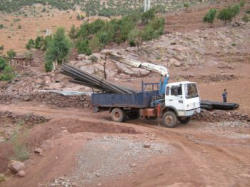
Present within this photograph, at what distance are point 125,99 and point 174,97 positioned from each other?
8.59 ft

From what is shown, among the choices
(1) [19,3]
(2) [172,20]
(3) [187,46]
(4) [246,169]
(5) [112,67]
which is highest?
(1) [19,3]

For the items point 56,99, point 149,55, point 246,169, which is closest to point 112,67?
point 149,55

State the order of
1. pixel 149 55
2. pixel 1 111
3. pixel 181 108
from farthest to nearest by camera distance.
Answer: pixel 149 55 < pixel 1 111 < pixel 181 108

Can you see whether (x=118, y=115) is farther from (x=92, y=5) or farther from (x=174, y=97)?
(x=92, y=5)

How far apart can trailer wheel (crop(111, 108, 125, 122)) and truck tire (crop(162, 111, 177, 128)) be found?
2243 mm

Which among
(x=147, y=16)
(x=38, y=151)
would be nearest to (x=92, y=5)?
(x=147, y=16)

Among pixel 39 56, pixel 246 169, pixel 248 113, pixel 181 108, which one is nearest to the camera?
pixel 246 169

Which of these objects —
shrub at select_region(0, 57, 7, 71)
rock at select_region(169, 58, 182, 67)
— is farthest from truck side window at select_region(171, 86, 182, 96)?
shrub at select_region(0, 57, 7, 71)

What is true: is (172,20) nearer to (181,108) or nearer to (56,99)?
(56,99)

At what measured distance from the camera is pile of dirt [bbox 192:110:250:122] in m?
16.8

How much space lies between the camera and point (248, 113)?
56.4 ft

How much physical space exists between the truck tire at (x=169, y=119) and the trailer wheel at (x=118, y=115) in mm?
2243

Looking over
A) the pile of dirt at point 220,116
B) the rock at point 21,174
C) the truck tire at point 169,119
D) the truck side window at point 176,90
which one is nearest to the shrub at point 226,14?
the pile of dirt at point 220,116

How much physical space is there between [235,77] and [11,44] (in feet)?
144
